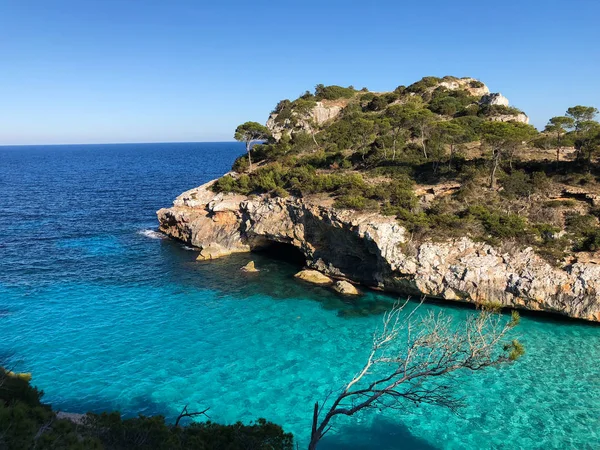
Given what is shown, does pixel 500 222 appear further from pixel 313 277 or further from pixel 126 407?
pixel 126 407

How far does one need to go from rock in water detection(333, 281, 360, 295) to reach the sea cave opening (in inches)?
277

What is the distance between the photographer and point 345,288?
1162 inches

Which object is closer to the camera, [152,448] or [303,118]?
[152,448]

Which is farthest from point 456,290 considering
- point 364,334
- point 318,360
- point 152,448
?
point 152,448

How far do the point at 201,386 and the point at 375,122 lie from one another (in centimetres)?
3872

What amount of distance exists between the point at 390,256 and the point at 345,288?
4.56 meters

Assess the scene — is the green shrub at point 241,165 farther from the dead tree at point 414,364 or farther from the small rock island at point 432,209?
the dead tree at point 414,364

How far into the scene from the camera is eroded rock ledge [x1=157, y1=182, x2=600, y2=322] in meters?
24.0

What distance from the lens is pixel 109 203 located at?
202ft

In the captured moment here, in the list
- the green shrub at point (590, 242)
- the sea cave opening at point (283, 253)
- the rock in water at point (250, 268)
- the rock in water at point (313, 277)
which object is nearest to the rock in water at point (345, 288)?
the rock in water at point (313, 277)

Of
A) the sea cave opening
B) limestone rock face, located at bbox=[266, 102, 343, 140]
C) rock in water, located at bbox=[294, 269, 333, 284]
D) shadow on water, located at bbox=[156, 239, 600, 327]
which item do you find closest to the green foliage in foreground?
shadow on water, located at bbox=[156, 239, 600, 327]

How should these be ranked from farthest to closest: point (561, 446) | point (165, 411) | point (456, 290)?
1. point (456, 290)
2. point (165, 411)
3. point (561, 446)

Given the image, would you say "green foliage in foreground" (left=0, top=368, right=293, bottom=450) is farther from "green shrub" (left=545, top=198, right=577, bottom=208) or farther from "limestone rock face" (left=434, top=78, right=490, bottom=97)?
"limestone rock face" (left=434, top=78, right=490, bottom=97)

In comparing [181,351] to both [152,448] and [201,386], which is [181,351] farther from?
[152,448]
